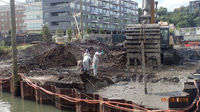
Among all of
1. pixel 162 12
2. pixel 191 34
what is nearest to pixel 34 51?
pixel 191 34

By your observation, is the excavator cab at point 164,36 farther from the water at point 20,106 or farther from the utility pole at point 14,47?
the utility pole at point 14,47

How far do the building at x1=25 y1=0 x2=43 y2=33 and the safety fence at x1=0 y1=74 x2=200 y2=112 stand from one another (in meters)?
57.3

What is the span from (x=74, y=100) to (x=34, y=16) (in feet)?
211

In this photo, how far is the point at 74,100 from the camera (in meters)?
9.34

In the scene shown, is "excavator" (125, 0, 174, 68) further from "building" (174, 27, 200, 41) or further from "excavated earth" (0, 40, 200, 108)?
"building" (174, 27, 200, 41)

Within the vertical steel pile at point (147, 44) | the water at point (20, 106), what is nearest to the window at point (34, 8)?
the vertical steel pile at point (147, 44)

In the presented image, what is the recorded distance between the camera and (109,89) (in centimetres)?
1142

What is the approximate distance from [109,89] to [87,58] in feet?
10.3

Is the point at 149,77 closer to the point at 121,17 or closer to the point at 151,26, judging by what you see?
the point at 151,26

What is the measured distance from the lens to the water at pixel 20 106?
10500 mm

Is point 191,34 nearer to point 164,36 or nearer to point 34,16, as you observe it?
point 164,36

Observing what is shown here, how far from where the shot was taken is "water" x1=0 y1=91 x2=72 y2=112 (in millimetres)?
10500

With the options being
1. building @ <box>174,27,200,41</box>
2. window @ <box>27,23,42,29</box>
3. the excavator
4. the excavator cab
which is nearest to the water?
the excavator

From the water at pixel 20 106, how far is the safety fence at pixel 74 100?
24 cm
